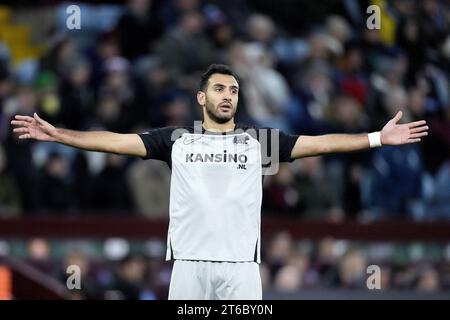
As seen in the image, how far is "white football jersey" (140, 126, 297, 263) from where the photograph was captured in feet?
31.1

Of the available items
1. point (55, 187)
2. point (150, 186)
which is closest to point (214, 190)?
point (150, 186)

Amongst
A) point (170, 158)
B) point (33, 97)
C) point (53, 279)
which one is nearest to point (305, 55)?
point (33, 97)

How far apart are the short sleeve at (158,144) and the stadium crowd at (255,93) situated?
616 cm

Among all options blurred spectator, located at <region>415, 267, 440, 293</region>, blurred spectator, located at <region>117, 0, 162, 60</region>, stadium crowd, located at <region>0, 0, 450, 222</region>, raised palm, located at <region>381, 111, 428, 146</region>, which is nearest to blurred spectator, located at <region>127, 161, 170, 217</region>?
stadium crowd, located at <region>0, 0, 450, 222</region>

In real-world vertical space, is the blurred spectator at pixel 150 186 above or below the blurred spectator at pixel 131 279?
above

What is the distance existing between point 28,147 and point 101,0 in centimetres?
366

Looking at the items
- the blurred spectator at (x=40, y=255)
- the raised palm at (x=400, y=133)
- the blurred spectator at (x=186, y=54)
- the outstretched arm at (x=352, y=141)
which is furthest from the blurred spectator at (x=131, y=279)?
the raised palm at (x=400, y=133)

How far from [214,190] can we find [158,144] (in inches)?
22.0

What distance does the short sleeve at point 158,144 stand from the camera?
968 centimetres

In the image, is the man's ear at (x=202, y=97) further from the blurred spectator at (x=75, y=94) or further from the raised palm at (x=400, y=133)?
the blurred spectator at (x=75, y=94)

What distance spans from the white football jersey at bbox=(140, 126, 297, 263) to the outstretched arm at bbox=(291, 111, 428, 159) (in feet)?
0.31

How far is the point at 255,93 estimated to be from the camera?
17.7 m

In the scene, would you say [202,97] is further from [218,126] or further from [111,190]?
[111,190]
